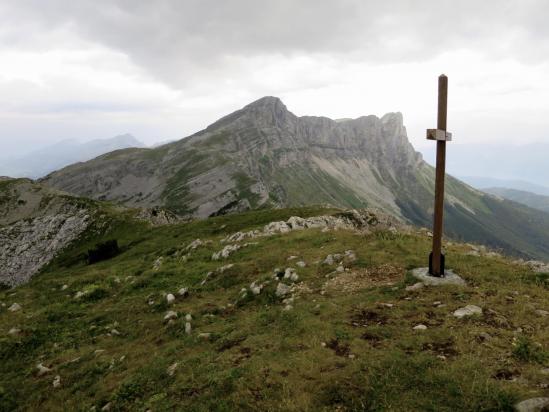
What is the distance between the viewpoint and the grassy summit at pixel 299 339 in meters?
9.09

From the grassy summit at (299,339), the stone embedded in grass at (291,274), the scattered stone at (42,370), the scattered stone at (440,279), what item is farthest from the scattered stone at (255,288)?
the scattered stone at (42,370)

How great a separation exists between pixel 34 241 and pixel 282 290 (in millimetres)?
59673

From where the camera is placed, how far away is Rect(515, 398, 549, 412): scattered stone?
734 centimetres

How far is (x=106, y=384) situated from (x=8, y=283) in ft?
166

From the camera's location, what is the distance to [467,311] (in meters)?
12.4

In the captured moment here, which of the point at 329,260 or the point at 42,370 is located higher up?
the point at 329,260

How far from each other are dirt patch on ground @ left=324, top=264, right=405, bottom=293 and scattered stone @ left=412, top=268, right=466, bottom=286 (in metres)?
0.86

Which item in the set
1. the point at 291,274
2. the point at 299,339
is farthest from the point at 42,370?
the point at 291,274

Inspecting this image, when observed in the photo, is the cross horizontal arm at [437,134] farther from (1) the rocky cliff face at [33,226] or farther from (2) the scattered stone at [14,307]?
(1) the rocky cliff face at [33,226]

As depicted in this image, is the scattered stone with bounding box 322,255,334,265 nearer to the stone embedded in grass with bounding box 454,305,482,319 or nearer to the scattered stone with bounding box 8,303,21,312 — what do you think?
the stone embedded in grass with bounding box 454,305,482,319

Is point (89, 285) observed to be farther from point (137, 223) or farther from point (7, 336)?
point (137, 223)

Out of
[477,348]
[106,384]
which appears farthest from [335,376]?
[106,384]

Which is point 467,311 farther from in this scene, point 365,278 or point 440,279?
point 365,278

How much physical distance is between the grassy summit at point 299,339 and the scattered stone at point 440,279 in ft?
1.41
